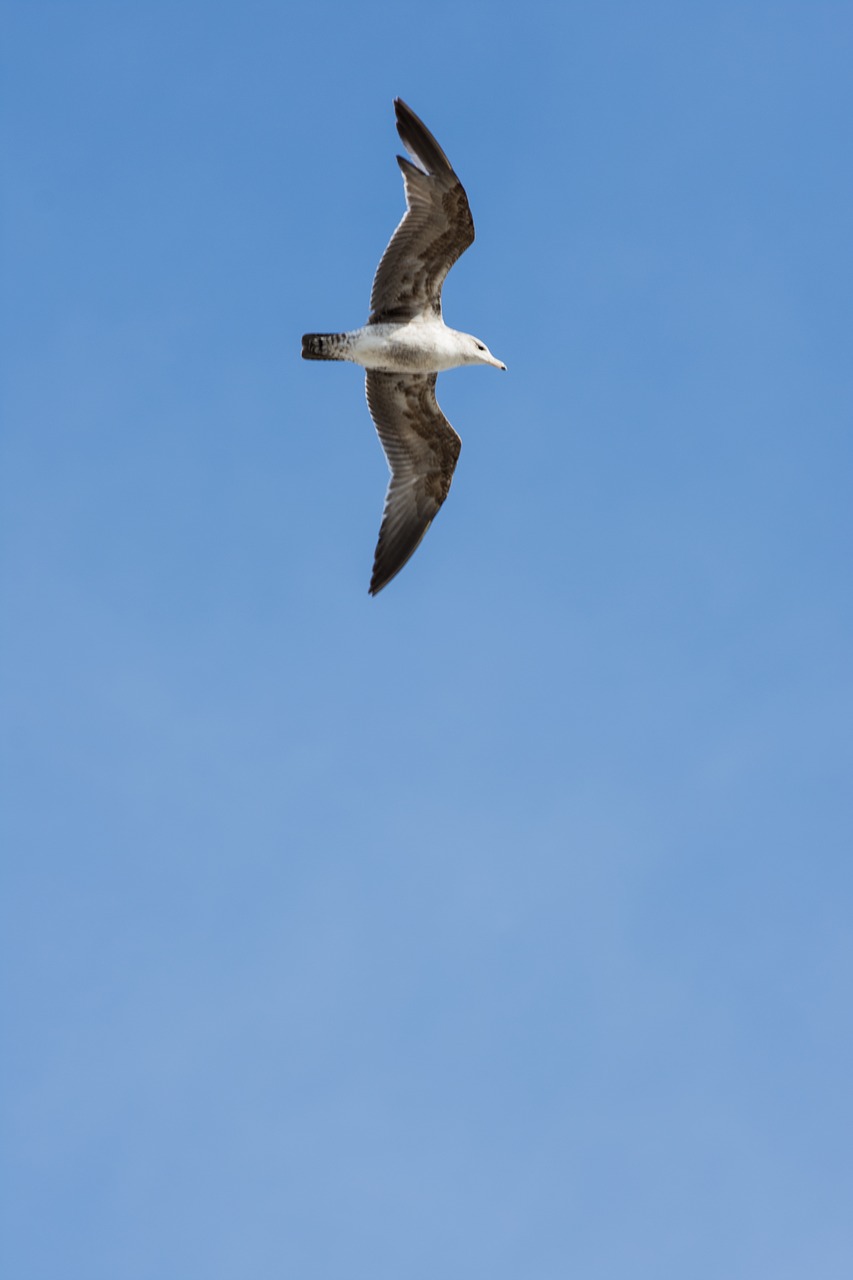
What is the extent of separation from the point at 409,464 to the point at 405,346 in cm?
181

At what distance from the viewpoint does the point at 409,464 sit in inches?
763

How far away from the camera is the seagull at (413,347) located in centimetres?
1733

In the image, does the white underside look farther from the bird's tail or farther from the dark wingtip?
the dark wingtip

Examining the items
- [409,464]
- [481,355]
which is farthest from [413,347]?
[409,464]

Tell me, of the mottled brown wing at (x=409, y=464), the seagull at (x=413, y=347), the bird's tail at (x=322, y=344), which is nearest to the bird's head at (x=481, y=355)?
the seagull at (x=413, y=347)

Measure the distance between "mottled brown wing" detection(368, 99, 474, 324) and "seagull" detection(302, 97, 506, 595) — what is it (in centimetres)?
1

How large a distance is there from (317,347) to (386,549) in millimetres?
2738

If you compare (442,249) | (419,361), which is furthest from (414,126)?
(419,361)

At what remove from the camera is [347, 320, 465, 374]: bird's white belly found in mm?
17891

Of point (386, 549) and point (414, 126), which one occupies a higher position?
point (414, 126)

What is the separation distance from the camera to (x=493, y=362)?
741 inches

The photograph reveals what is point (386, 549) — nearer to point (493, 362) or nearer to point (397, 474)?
point (397, 474)

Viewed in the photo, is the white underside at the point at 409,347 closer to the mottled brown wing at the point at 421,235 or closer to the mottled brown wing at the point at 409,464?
the mottled brown wing at the point at 421,235

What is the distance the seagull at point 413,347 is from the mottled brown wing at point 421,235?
1 centimetres
